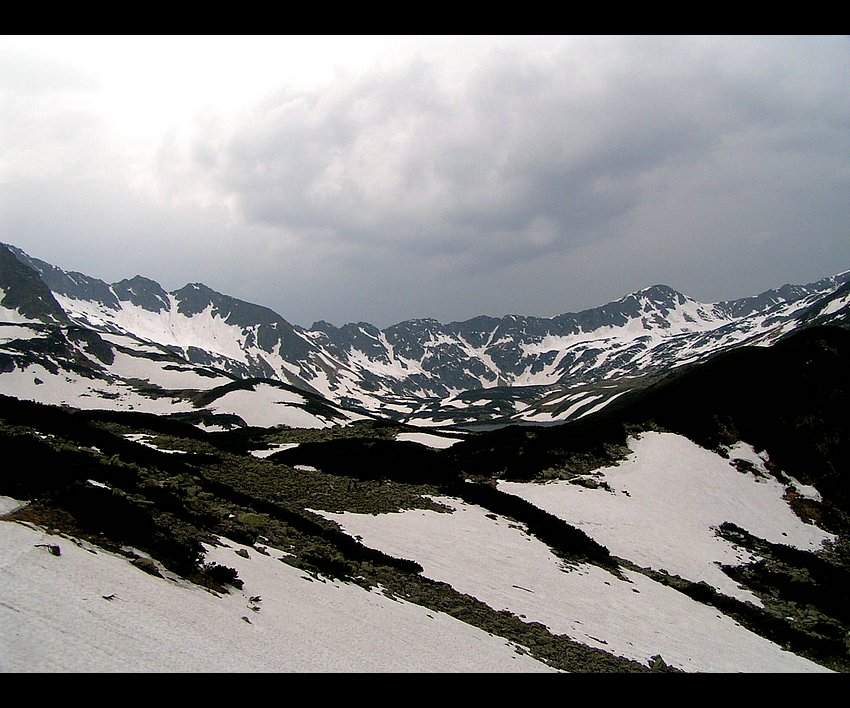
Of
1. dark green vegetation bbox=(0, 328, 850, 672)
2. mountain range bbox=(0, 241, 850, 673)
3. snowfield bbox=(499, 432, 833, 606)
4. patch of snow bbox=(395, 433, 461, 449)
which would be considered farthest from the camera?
patch of snow bbox=(395, 433, 461, 449)

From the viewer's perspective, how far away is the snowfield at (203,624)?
286 inches

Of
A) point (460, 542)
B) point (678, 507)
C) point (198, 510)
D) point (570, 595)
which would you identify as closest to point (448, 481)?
point (460, 542)

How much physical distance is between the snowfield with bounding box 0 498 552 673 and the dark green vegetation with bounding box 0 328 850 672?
109 centimetres

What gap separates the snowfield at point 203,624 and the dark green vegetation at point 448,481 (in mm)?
1086

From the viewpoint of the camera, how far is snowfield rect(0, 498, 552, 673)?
727cm

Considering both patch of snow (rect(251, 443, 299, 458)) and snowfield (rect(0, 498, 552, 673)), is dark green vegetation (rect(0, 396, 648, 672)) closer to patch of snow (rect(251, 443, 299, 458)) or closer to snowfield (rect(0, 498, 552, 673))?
snowfield (rect(0, 498, 552, 673))

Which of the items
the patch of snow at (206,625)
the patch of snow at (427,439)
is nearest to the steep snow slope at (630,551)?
the patch of snow at (206,625)

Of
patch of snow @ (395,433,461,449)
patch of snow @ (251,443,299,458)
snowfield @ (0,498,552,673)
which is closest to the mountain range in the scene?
snowfield @ (0,498,552,673)

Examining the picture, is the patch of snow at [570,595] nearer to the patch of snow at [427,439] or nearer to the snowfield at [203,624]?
the snowfield at [203,624]

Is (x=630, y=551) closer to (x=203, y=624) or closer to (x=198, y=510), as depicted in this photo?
(x=198, y=510)

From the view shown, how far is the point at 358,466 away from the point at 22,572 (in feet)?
89.1
